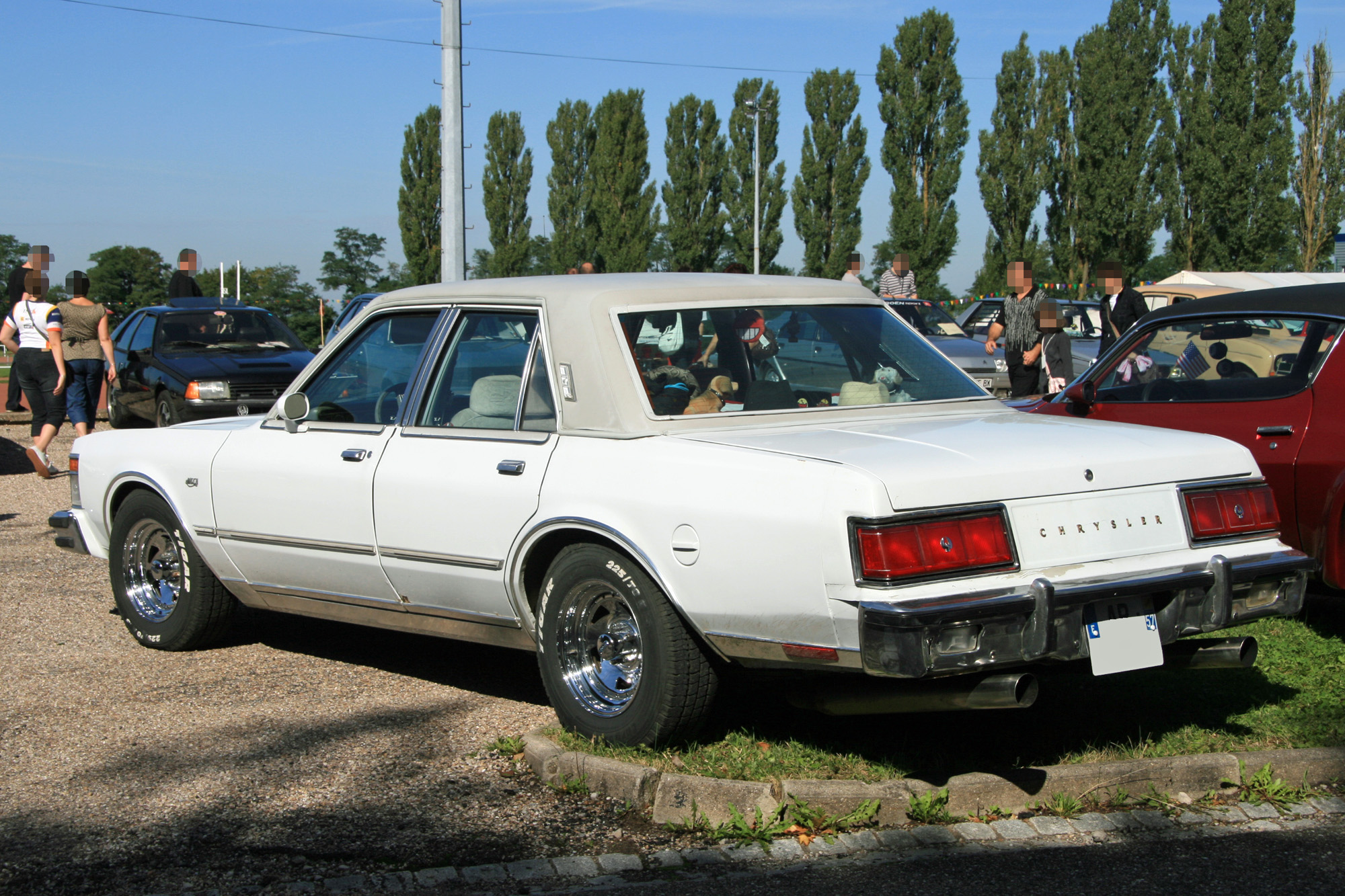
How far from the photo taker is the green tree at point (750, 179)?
5050 centimetres

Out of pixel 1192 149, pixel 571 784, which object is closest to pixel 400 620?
pixel 571 784

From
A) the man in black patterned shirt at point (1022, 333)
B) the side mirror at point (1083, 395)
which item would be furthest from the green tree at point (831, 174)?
the side mirror at point (1083, 395)

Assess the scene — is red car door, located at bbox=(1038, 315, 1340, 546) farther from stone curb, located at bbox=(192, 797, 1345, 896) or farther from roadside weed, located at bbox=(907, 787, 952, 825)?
roadside weed, located at bbox=(907, 787, 952, 825)

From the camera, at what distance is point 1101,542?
12.6 feet

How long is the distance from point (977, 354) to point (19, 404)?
1220cm

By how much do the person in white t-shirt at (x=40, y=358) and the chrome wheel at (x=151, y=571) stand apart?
6709 mm

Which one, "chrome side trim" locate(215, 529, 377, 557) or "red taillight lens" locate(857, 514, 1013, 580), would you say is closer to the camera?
"red taillight lens" locate(857, 514, 1013, 580)

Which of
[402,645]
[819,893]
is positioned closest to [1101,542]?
[819,893]

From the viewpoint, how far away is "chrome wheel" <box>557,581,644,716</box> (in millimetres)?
Result: 4250

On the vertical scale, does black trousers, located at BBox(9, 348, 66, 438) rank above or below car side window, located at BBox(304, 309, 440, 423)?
below

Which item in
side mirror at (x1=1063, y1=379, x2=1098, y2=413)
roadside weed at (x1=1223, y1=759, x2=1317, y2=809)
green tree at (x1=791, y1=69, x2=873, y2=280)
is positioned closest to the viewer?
roadside weed at (x1=1223, y1=759, x2=1317, y2=809)

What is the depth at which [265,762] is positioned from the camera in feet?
14.6

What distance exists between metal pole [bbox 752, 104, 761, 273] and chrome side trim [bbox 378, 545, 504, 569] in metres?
41.2

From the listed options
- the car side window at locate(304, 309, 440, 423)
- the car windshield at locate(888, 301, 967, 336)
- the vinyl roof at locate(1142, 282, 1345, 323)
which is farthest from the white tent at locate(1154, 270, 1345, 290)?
the car side window at locate(304, 309, 440, 423)
